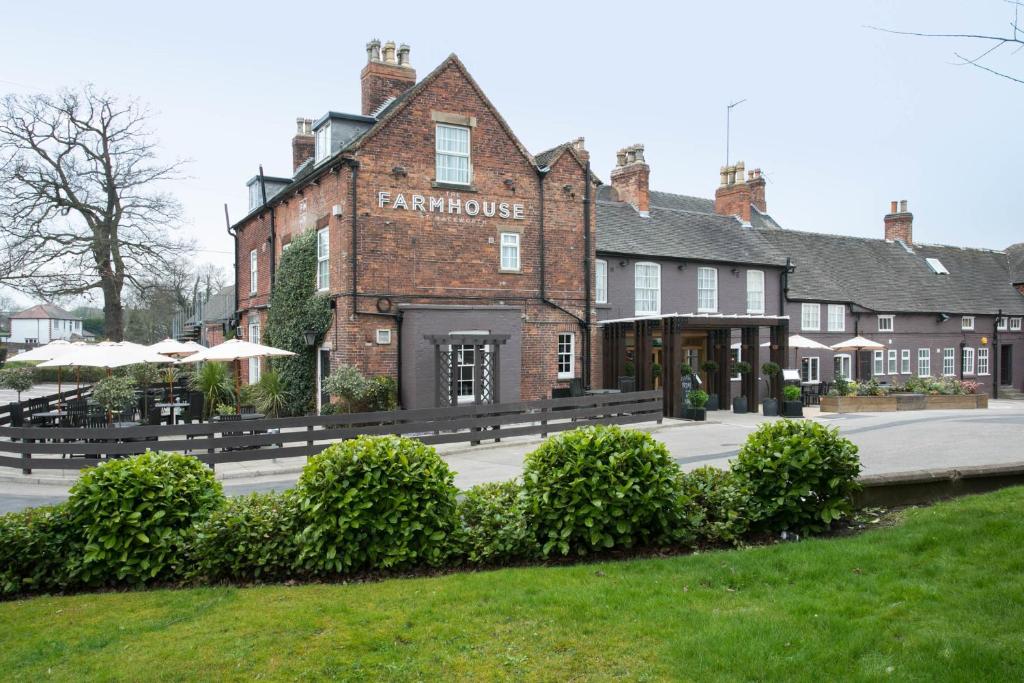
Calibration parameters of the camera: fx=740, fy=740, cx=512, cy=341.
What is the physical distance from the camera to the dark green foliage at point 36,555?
686 centimetres

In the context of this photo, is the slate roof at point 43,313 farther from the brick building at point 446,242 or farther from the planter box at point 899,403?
the planter box at point 899,403

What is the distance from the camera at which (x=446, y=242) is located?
21.1 meters

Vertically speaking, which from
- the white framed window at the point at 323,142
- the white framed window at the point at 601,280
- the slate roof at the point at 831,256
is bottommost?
the white framed window at the point at 601,280

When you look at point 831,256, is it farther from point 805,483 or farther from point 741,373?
point 805,483

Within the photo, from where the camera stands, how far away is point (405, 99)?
20.6 metres

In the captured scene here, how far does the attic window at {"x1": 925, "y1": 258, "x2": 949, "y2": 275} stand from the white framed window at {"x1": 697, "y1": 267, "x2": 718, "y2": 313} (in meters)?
19.4

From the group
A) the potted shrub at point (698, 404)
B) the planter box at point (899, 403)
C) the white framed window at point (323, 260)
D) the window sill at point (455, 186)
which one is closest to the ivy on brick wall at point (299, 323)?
the white framed window at point (323, 260)

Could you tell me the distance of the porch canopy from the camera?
2252 cm

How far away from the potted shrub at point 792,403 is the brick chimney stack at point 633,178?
908 cm

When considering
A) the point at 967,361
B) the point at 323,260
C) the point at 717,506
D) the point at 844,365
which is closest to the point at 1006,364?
the point at 967,361

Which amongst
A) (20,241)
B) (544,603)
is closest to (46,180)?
(20,241)

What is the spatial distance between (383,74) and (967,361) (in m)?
33.0

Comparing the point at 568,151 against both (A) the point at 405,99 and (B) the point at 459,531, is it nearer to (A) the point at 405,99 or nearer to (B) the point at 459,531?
(A) the point at 405,99

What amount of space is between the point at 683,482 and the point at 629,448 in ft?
3.19
